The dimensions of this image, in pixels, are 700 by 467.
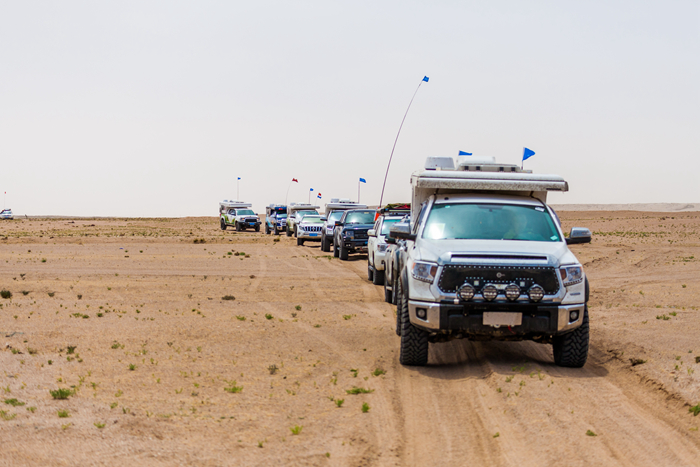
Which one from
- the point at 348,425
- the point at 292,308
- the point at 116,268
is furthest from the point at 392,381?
the point at 116,268

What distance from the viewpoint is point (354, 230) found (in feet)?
78.2

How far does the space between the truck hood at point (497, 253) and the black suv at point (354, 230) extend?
15573 mm

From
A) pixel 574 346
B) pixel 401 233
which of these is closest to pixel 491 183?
pixel 401 233

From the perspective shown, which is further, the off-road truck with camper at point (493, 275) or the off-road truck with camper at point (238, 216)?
the off-road truck with camper at point (238, 216)

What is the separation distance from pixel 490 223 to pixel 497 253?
111 centimetres

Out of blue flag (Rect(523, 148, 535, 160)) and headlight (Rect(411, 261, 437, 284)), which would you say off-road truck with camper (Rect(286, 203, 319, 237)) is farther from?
headlight (Rect(411, 261, 437, 284))

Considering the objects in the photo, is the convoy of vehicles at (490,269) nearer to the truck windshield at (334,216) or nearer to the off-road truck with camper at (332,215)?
the off-road truck with camper at (332,215)

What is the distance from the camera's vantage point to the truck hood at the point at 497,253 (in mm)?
7484

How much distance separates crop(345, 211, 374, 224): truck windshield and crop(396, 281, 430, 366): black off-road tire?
15875mm

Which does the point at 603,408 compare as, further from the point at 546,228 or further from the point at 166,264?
the point at 166,264

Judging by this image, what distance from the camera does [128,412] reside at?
652 cm

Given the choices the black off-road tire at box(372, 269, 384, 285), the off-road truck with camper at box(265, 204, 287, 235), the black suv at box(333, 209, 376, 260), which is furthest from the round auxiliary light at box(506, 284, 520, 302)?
the off-road truck with camper at box(265, 204, 287, 235)

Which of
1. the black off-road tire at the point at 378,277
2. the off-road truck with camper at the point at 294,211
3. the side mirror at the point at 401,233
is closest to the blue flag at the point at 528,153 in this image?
the side mirror at the point at 401,233

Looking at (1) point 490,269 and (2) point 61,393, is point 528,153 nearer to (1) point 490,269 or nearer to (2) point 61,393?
(1) point 490,269
